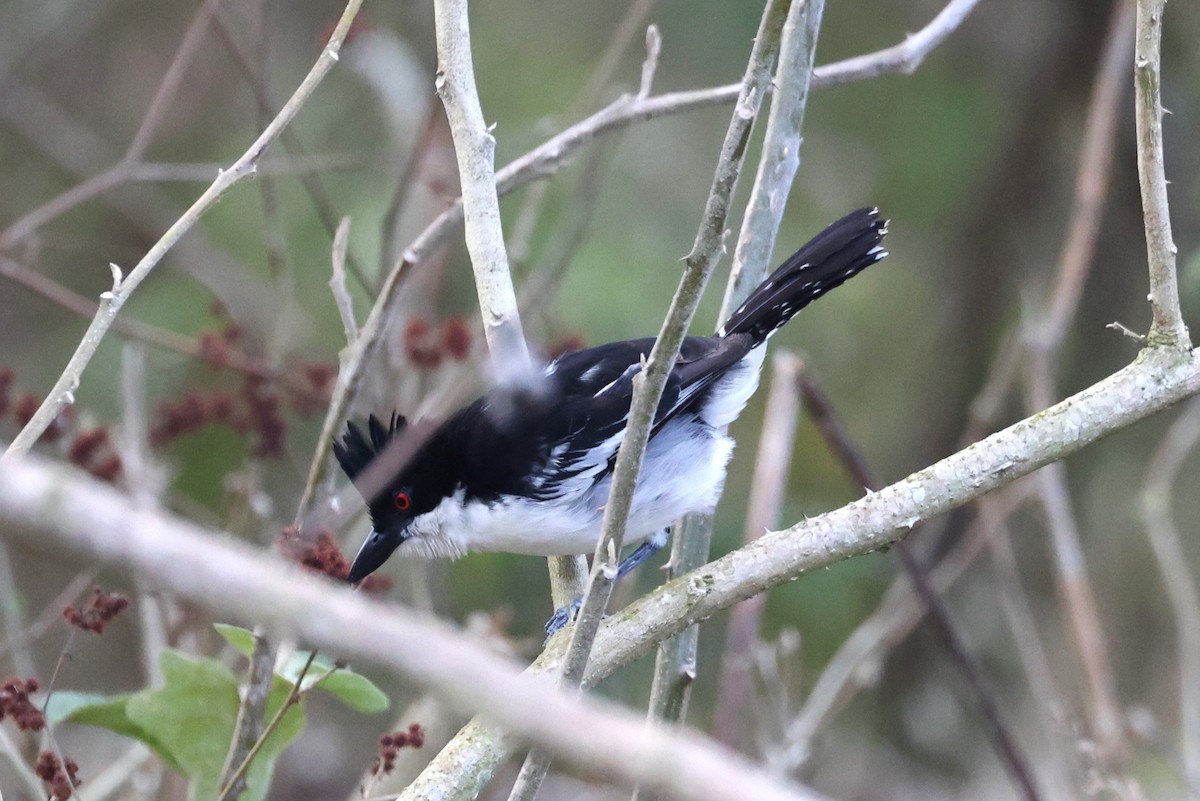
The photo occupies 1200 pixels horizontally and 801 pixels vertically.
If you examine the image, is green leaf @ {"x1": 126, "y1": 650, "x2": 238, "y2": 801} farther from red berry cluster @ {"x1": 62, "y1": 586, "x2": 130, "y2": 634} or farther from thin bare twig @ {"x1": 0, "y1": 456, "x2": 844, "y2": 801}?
thin bare twig @ {"x1": 0, "y1": 456, "x2": 844, "y2": 801}

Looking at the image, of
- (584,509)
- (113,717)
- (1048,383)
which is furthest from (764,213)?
(1048,383)

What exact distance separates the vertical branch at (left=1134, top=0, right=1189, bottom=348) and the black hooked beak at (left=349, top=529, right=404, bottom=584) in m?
1.75

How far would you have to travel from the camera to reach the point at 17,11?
5.57 meters

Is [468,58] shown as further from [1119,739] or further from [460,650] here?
[1119,739]

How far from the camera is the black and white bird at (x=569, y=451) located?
9.32 feet

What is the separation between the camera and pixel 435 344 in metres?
3.26

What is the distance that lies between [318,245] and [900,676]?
3562 mm

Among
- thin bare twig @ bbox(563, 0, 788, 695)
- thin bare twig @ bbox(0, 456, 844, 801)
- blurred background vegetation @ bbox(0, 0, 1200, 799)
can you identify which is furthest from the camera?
blurred background vegetation @ bbox(0, 0, 1200, 799)

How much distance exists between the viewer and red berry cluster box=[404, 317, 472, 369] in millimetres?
3059

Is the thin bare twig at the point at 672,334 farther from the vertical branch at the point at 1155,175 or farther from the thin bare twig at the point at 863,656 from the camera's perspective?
the thin bare twig at the point at 863,656

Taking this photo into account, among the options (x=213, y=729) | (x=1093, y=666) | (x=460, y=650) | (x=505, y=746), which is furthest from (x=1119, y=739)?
(x=460, y=650)

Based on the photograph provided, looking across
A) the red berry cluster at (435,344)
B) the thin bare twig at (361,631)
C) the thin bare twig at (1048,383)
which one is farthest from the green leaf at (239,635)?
the thin bare twig at (1048,383)

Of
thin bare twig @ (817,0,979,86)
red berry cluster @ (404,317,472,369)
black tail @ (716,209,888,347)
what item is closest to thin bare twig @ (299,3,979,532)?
thin bare twig @ (817,0,979,86)

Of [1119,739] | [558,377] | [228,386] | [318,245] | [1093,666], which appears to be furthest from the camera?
[318,245]
